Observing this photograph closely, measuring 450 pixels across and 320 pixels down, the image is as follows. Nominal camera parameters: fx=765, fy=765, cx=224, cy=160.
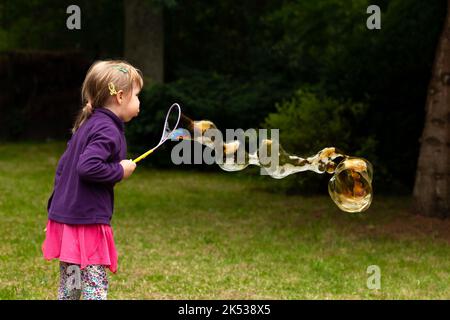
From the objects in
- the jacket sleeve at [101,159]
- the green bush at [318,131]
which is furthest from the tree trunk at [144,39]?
the jacket sleeve at [101,159]

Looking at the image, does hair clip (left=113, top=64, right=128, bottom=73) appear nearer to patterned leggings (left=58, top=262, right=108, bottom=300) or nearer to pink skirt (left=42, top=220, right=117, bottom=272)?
pink skirt (left=42, top=220, right=117, bottom=272)

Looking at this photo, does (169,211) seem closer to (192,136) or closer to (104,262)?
(192,136)

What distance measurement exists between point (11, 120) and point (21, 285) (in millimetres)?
15377

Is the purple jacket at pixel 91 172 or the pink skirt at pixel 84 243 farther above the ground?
the purple jacket at pixel 91 172

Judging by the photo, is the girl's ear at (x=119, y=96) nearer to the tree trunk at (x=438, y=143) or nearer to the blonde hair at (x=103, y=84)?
the blonde hair at (x=103, y=84)

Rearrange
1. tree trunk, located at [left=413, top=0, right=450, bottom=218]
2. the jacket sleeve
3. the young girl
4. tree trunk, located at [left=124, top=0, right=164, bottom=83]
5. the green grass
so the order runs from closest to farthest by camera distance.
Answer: the jacket sleeve, the young girl, the green grass, tree trunk, located at [left=413, top=0, right=450, bottom=218], tree trunk, located at [left=124, top=0, right=164, bottom=83]

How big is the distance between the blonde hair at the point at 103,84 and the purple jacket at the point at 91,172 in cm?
6

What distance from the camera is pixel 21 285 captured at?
19.5 feet

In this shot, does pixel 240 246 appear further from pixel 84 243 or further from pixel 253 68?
pixel 253 68

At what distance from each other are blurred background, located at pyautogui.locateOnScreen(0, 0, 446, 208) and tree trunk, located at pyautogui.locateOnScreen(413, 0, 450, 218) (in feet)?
5.17

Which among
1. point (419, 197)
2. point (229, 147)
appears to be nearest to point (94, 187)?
point (229, 147)

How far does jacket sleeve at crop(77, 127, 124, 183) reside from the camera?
3770mm

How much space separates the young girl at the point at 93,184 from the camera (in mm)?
3883

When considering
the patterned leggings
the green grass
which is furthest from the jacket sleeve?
the green grass
